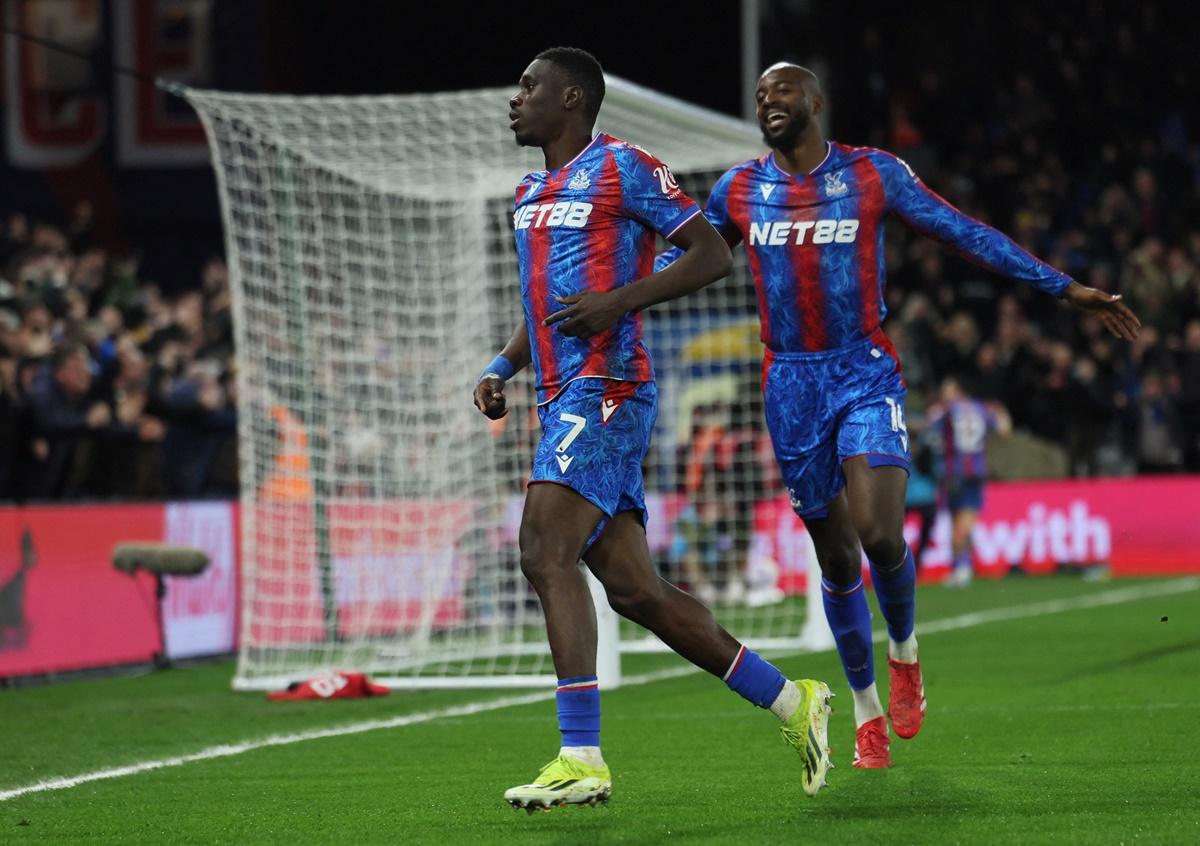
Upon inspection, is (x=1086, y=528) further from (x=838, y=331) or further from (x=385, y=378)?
(x=838, y=331)

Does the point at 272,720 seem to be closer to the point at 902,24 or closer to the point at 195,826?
the point at 195,826

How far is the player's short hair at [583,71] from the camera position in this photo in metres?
5.62

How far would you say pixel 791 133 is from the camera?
22.1 ft

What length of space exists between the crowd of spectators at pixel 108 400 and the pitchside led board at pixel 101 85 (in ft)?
14.7

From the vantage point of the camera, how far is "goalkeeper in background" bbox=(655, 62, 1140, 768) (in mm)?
6598

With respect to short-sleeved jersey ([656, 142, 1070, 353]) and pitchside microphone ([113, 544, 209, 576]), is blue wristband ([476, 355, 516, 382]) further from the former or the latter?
pitchside microphone ([113, 544, 209, 576])

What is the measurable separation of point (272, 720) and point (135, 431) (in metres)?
4.95

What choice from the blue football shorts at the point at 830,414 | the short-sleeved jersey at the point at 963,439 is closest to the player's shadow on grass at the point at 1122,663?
the blue football shorts at the point at 830,414

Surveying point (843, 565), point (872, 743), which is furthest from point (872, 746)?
point (843, 565)

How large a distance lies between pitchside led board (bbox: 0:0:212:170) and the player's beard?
16.3 metres

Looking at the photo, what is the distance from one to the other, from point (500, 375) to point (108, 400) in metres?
8.90

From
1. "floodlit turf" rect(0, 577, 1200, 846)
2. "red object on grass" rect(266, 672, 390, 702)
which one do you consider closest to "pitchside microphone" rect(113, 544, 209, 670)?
"floodlit turf" rect(0, 577, 1200, 846)

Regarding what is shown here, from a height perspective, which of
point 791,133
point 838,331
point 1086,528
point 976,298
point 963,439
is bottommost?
point 1086,528

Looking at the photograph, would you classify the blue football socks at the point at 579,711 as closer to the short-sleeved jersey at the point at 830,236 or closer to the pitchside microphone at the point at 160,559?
the short-sleeved jersey at the point at 830,236
